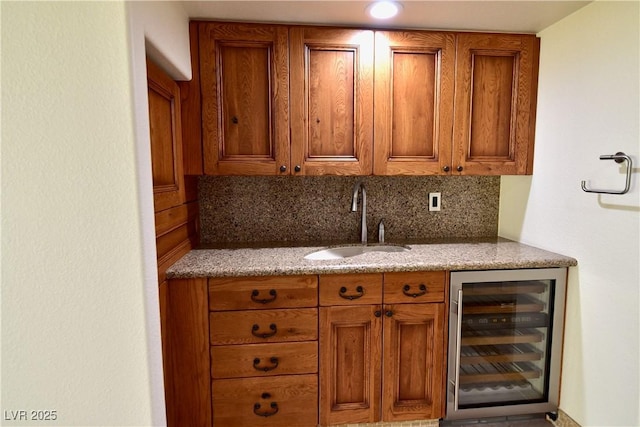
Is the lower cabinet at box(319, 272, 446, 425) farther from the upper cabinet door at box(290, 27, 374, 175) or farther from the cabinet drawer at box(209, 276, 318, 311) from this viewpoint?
the upper cabinet door at box(290, 27, 374, 175)

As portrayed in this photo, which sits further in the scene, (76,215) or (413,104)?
(413,104)

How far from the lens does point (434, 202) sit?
7.01 ft

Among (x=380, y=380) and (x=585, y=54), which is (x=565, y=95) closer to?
(x=585, y=54)

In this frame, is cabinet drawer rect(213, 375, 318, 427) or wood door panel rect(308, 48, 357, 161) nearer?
cabinet drawer rect(213, 375, 318, 427)

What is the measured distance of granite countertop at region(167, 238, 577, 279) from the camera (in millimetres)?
1479

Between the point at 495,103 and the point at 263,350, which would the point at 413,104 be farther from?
the point at 263,350

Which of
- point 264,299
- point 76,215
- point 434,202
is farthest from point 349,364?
point 76,215

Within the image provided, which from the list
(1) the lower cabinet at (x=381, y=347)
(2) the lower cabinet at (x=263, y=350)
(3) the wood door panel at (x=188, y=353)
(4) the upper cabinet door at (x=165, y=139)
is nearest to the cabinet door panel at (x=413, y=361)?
(1) the lower cabinet at (x=381, y=347)

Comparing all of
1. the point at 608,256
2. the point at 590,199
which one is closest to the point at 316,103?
the point at 590,199

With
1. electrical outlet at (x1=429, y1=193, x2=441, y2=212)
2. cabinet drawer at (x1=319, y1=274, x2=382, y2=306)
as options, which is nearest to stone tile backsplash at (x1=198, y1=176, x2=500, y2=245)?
electrical outlet at (x1=429, y1=193, x2=441, y2=212)

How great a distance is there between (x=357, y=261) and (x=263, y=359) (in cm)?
63

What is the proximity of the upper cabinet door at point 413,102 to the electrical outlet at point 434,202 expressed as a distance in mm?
331

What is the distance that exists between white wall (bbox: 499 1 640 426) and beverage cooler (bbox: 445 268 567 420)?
0.08 m

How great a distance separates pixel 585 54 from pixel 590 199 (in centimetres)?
67
